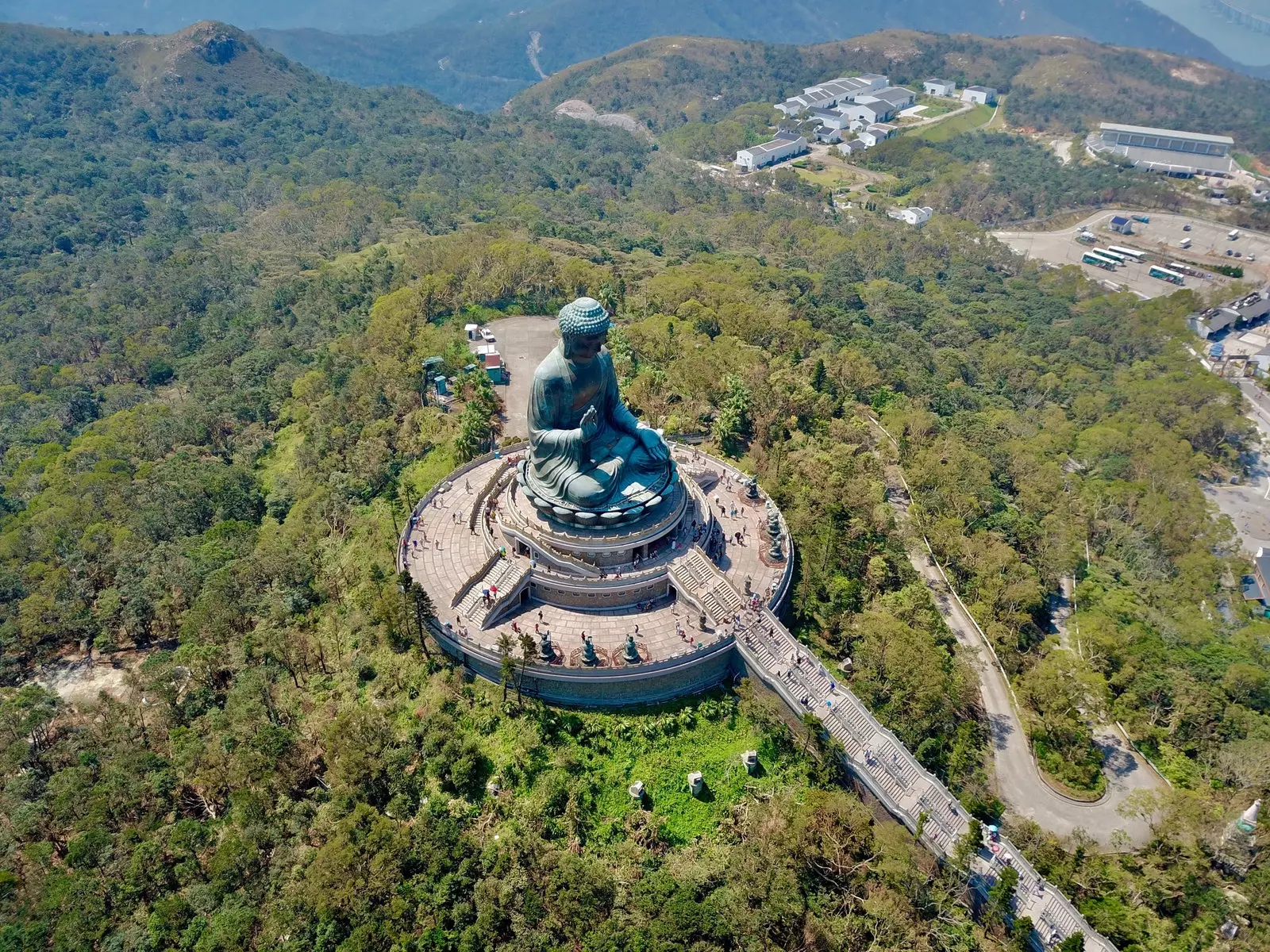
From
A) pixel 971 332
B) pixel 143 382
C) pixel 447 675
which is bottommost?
pixel 143 382

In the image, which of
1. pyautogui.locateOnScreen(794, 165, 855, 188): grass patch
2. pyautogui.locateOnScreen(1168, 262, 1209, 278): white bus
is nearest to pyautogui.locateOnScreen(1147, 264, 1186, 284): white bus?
pyautogui.locateOnScreen(1168, 262, 1209, 278): white bus

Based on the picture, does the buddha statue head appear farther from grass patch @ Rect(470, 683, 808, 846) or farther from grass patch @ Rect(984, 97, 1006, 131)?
grass patch @ Rect(984, 97, 1006, 131)

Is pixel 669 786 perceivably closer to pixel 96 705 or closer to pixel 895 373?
pixel 96 705

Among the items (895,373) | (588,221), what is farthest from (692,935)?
(588,221)

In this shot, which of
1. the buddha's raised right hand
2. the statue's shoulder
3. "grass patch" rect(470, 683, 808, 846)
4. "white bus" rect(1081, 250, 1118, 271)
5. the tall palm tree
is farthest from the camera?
"white bus" rect(1081, 250, 1118, 271)

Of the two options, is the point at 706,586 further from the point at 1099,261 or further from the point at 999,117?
the point at 999,117

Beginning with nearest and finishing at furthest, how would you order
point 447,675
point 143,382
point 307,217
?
point 447,675 → point 143,382 → point 307,217
